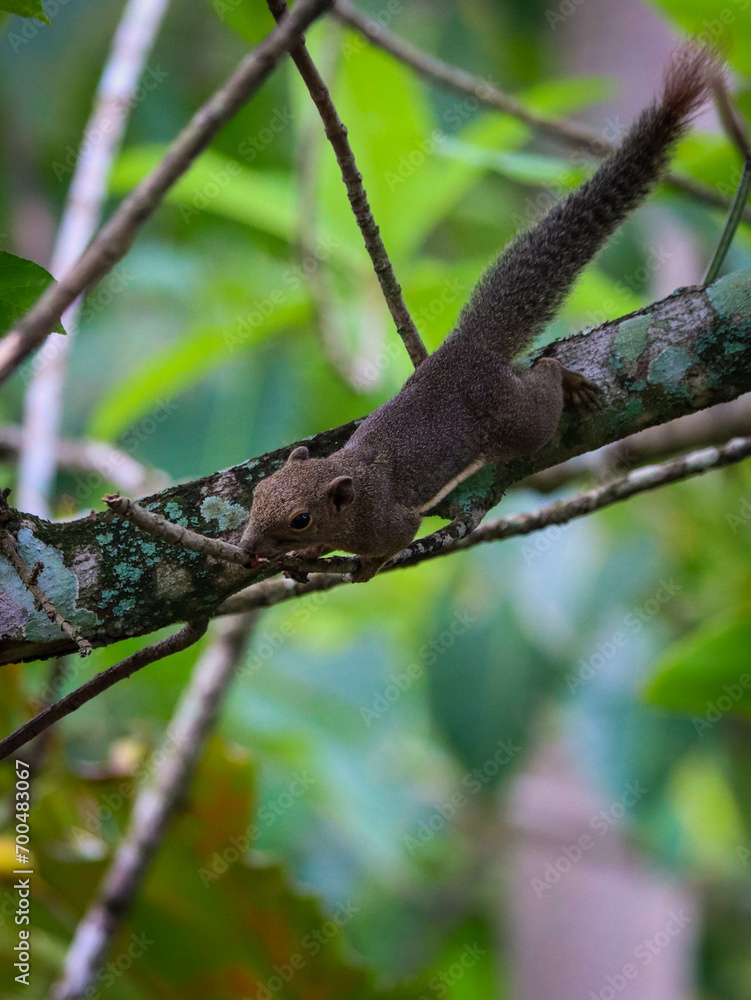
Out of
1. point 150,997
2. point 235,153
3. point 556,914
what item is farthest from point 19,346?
point 235,153

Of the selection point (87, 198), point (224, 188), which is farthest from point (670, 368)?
point (224, 188)
